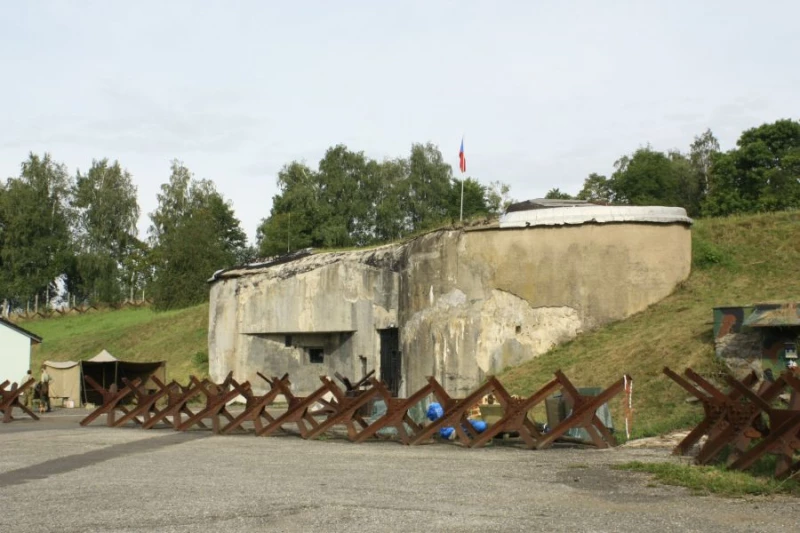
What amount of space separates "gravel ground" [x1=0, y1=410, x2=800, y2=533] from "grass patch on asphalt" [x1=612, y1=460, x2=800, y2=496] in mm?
283

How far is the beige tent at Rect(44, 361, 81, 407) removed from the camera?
1564 inches

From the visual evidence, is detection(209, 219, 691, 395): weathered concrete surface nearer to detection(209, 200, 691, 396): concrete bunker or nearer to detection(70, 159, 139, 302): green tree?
detection(209, 200, 691, 396): concrete bunker

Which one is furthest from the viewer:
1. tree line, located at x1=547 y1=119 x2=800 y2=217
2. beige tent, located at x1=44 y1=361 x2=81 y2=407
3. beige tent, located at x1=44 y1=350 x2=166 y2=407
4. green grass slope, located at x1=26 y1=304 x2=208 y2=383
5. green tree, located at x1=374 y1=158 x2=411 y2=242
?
green tree, located at x1=374 y1=158 x2=411 y2=242

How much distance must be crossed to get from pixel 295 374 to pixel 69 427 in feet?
44.8

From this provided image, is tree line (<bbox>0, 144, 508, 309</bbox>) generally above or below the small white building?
above

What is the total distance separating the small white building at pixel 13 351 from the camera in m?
41.5

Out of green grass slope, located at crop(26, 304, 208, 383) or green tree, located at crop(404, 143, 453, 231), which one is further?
green tree, located at crop(404, 143, 453, 231)

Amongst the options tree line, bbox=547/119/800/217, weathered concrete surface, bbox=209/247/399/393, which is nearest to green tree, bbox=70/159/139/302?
tree line, bbox=547/119/800/217

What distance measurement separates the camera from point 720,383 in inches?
832

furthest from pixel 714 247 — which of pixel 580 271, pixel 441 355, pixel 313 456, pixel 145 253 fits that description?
pixel 145 253

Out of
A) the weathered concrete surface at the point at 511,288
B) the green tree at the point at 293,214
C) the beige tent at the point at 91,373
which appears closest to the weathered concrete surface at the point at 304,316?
the weathered concrete surface at the point at 511,288

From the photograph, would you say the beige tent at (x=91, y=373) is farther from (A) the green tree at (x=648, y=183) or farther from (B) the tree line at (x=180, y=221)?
(A) the green tree at (x=648, y=183)

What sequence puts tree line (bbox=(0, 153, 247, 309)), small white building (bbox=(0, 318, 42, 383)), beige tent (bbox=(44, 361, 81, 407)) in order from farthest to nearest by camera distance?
1. tree line (bbox=(0, 153, 247, 309))
2. small white building (bbox=(0, 318, 42, 383))
3. beige tent (bbox=(44, 361, 81, 407))

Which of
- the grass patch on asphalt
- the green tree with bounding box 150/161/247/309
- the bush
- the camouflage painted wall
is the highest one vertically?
the green tree with bounding box 150/161/247/309
